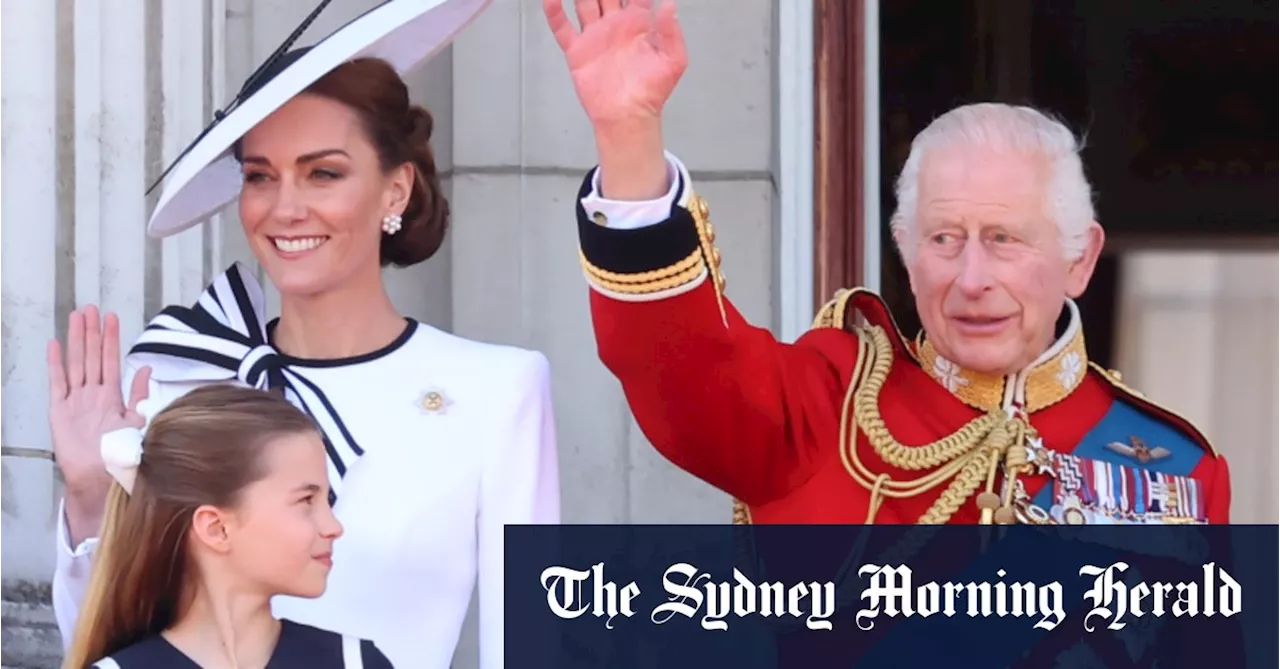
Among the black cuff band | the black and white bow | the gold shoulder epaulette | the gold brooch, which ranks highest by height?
the black cuff band

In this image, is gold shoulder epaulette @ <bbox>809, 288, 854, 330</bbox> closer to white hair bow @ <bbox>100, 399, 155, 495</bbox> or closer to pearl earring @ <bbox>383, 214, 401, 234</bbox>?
pearl earring @ <bbox>383, 214, 401, 234</bbox>

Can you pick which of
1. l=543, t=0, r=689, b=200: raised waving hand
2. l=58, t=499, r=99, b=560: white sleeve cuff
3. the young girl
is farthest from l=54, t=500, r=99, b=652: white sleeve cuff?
l=543, t=0, r=689, b=200: raised waving hand

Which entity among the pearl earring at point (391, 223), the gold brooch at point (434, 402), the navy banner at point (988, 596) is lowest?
the navy banner at point (988, 596)

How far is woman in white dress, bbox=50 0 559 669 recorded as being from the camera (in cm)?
226

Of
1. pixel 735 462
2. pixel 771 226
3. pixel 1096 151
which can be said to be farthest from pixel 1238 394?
pixel 735 462

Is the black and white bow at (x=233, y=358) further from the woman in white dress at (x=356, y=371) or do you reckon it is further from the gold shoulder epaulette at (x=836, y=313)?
the gold shoulder epaulette at (x=836, y=313)

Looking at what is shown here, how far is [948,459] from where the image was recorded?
7.39 feet

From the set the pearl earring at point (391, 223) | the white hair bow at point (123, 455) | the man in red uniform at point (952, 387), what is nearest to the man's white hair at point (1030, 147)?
the man in red uniform at point (952, 387)

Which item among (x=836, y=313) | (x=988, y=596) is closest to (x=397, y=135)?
(x=836, y=313)

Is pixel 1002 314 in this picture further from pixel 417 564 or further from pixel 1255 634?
pixel 417 564

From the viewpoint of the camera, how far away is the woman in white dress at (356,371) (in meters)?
2.26

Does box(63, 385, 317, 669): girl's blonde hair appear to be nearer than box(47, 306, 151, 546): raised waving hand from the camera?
Yes

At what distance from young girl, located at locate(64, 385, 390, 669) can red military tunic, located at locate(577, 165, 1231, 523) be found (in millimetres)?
339

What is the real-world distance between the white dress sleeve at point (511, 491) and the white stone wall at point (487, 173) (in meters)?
0.88
